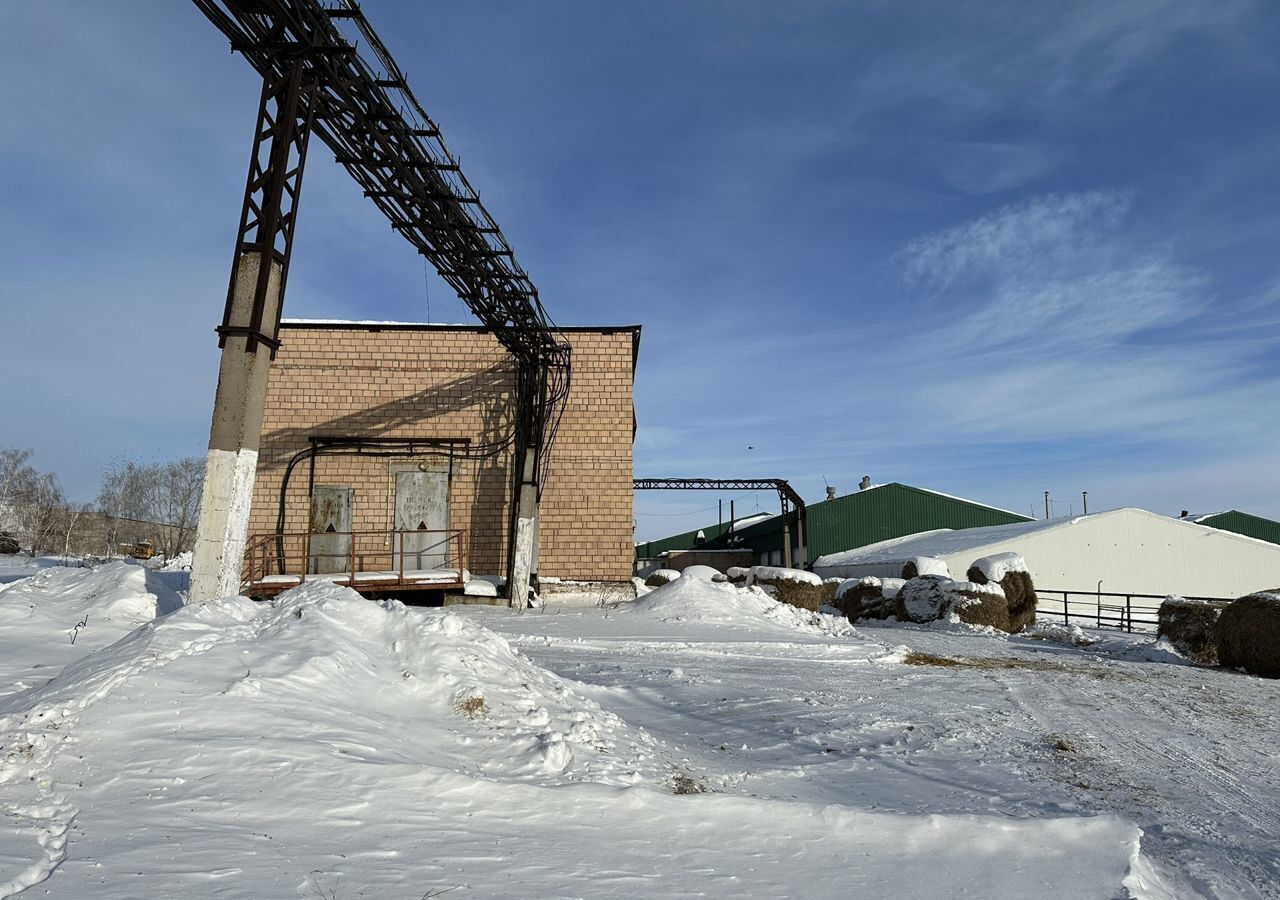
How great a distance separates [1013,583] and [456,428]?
600 inches

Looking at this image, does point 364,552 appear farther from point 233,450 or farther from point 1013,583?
point 1013,583

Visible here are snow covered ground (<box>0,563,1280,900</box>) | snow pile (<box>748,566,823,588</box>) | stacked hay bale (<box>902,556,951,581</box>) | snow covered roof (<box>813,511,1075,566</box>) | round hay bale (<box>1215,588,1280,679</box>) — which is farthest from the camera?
snow covered roof (<box>813,511,1075,566</box>)

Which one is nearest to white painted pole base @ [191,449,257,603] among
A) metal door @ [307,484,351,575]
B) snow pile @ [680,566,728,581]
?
metal door @ [307,484,351,575]

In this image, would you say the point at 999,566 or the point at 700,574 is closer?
the point at 700,574

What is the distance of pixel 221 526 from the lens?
10008 millimetres

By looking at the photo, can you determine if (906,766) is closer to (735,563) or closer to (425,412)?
(425,412)

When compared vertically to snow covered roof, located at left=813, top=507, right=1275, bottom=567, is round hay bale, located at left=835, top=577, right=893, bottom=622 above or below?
below

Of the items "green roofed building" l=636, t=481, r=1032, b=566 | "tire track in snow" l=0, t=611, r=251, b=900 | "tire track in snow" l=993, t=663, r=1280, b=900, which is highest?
"green roofed building" l=636, t=481, r=1032, b=566

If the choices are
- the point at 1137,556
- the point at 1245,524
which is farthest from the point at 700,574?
the point at 1245,524

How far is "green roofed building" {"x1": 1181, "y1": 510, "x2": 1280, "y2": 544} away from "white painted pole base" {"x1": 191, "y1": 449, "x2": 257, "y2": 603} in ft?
156

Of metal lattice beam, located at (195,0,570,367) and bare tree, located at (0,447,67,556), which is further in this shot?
bare tree, located at (0,447,67,556)

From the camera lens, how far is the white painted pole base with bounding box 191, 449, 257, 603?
9875mm

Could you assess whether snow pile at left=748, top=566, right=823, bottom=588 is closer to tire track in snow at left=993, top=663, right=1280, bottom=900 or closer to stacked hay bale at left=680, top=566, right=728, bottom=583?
stacked hay bale at left=680, top=566, right=728, bottom=583

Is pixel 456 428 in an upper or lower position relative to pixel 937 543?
upper
